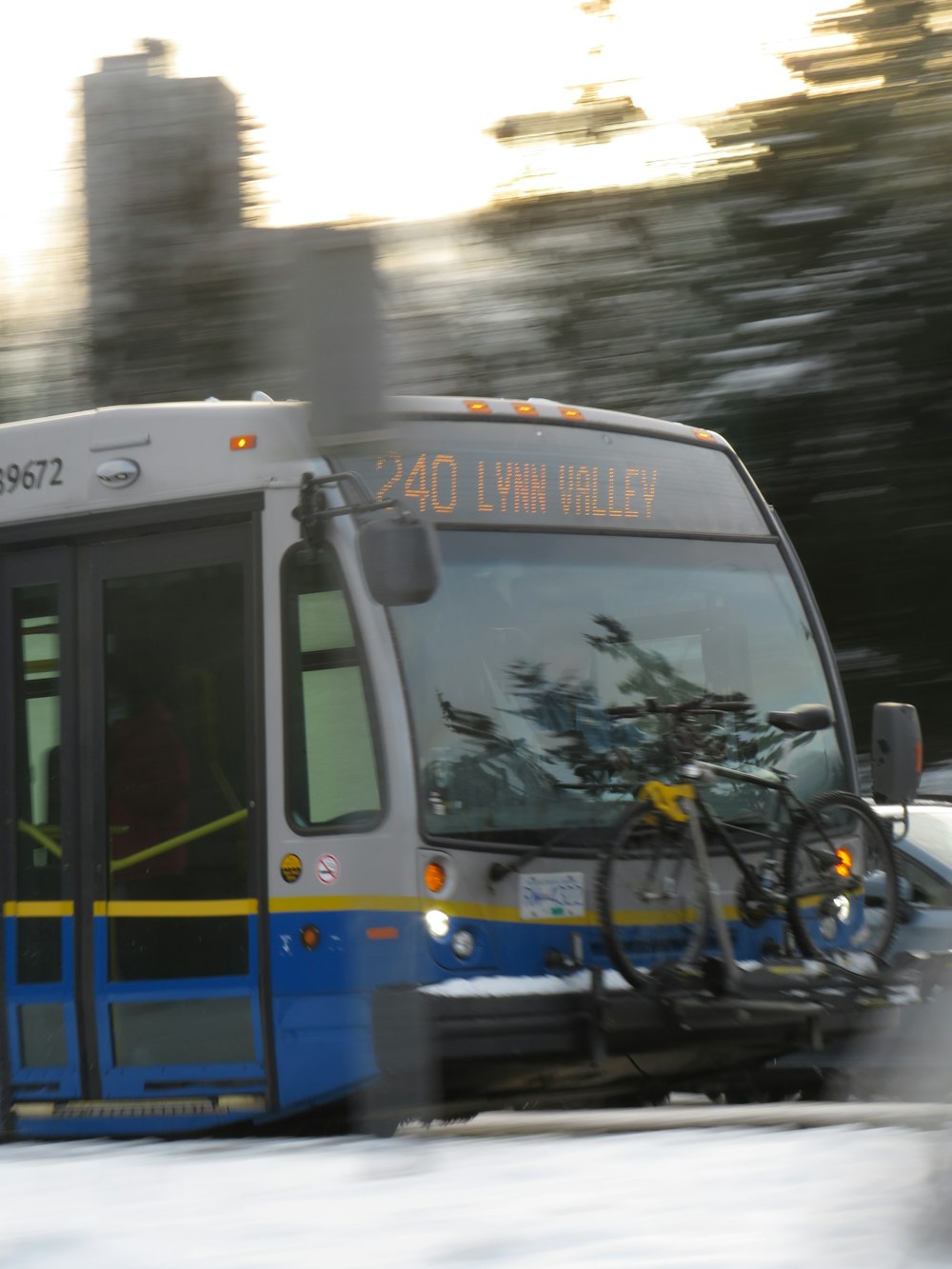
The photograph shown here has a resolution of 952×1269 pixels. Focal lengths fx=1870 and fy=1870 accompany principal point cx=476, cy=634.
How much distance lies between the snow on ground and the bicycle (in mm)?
2296

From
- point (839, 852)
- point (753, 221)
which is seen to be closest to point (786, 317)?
point (753, 221)

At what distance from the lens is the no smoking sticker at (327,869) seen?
6.40 meters

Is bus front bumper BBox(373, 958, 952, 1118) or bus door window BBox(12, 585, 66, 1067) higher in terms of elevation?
bus door window BBox(12, 585, 66, 1067)

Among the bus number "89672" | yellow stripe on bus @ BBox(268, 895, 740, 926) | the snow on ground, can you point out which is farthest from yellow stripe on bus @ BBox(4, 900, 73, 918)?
the snow on ground

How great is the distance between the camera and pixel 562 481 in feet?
23.8

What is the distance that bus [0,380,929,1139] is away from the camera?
20.8ft

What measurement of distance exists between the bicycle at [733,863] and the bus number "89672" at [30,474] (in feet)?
7.79

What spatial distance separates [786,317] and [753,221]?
805 mm

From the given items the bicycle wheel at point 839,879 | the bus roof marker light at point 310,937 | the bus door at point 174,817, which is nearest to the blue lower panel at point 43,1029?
the bus door at point 174,817

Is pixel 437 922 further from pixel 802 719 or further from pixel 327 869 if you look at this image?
pixel 802 719

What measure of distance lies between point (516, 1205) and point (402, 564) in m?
2.90

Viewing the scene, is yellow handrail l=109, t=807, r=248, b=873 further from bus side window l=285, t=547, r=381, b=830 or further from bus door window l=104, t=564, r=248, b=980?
bus side window l=285, t=547, r=381, b=830

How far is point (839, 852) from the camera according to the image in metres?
7.38

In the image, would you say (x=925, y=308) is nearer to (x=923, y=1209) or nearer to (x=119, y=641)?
(x=119, y=641)
